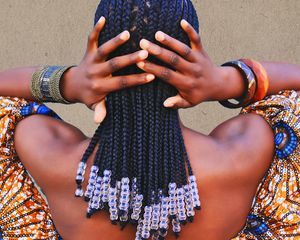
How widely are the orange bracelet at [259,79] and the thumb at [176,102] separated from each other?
25 centimetres

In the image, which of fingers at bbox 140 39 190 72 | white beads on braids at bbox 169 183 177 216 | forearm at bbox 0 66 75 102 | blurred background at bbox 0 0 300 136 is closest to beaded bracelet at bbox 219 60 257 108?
fingers at bbox 140 39 190 72

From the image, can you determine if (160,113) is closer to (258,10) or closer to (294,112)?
(294,112)

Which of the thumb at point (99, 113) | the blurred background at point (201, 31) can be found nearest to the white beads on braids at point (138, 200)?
the thumb at point (99, 113)

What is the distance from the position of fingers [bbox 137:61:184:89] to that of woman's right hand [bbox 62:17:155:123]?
11mm

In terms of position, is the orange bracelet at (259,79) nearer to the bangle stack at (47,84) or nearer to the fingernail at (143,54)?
the fingernail at (143,54)

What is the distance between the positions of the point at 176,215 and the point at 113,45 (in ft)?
1.36

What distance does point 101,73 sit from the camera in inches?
41.5

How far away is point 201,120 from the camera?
3.01 m

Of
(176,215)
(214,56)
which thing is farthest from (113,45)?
(214,56)

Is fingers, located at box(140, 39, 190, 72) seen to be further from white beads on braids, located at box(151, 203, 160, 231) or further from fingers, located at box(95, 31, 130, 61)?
white beads on braids, located at box(151, 203, 160, 231)

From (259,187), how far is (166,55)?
1.57 ft

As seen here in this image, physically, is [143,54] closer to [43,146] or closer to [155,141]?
[155,141]

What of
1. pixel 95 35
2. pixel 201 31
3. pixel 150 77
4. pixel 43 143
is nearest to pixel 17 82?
pixel 43 143

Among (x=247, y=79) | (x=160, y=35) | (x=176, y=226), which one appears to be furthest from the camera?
(x=247, y=79)
